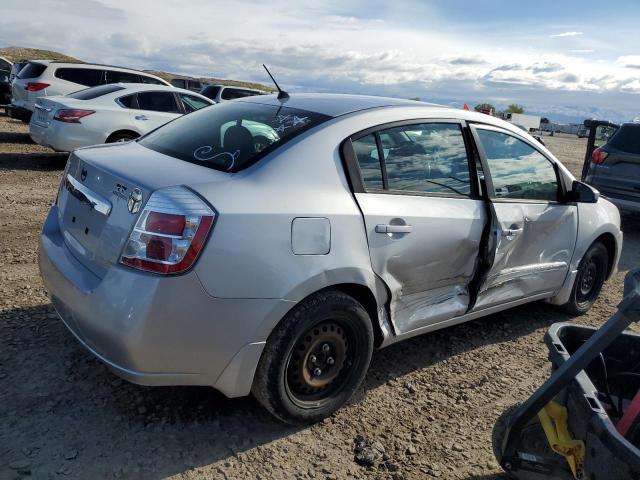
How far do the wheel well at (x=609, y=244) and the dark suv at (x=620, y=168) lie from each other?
3.56m

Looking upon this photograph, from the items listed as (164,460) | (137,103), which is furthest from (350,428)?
(137,103)

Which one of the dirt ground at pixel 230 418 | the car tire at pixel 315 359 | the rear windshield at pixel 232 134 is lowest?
the dirt ground at pixel 230 418

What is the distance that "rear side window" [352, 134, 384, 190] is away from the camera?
3045 millimetres

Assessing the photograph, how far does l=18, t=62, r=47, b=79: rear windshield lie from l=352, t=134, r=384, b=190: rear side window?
11.4m

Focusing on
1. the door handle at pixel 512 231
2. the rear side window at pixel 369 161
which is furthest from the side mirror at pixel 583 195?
the rear side window at pixel 369 161

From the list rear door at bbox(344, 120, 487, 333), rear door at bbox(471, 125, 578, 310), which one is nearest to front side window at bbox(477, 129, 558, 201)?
rear door at bbox(471, 125, 578, 310)

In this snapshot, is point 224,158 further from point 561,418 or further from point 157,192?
point 561,418

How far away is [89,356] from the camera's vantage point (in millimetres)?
3424

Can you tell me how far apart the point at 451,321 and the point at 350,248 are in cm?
114

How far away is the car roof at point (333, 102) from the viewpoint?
324 centimetres

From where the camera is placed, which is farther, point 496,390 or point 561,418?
Result: point 496,390

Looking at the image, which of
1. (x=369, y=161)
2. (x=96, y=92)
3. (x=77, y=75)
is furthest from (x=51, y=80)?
(x=369, y=161)

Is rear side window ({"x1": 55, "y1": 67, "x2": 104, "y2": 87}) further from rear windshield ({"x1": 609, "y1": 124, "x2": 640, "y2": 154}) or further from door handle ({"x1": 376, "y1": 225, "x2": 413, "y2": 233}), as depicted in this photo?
door handle ({"x1": 376, "y1": 225, "x2": 413, "y2": 233})

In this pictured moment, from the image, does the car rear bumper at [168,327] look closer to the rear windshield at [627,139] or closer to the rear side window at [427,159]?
the rear side window at [427,159]
